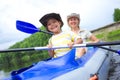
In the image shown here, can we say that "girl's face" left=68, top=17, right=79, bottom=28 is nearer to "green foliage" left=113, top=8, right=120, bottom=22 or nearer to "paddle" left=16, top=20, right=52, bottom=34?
"paddle" left=16, top=20, right=52, bottom=34

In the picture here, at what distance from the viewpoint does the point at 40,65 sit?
5.42m

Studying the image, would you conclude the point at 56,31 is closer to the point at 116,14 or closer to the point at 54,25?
the point at 54,25

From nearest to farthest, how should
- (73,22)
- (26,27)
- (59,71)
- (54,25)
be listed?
(59,71), (54,25), (73,22), (26,27)

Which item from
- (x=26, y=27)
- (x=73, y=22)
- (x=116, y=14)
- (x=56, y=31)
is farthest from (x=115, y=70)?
(x=116, y=14)

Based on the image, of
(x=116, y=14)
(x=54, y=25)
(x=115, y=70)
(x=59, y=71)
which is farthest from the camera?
(x=116, y=14)

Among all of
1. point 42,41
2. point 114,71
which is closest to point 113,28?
point 42,41

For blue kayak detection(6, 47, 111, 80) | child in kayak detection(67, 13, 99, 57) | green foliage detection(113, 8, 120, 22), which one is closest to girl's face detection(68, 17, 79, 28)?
child in kayak detection(67, 13, 99, 57)

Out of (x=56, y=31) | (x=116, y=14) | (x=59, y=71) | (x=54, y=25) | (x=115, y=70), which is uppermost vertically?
(x=116, y=14)

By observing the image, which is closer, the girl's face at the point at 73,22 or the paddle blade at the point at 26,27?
the girl's face at the point at 73,22

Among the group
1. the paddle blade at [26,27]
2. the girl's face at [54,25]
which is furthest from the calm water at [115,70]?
the girl's face at [54,25]

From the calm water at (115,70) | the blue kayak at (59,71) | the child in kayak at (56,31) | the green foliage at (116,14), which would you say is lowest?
the calm water at (115,70)

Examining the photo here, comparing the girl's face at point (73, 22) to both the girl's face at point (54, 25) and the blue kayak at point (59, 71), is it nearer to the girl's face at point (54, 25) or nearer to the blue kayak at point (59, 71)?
the girl's face at point (54, 25)

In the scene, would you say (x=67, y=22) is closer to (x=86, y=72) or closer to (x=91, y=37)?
(x=91, y=37)

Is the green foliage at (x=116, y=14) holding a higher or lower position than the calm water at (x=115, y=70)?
higher
